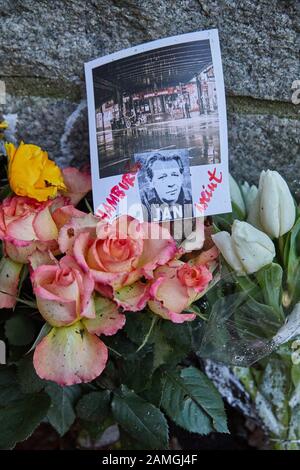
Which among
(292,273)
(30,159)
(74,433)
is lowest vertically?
(74,433)

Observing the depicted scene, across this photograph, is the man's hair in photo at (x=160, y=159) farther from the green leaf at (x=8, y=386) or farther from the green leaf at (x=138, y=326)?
the green leaf at (x=8, y=386)

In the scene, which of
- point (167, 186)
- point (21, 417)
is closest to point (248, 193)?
point (167, 186)

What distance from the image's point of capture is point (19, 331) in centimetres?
79

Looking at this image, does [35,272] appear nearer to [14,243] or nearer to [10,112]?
[14,243]

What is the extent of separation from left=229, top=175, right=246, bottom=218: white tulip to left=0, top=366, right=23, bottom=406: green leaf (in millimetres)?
403

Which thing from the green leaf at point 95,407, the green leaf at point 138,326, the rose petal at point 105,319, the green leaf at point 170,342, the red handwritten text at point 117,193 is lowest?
the green leaf at point 95,407

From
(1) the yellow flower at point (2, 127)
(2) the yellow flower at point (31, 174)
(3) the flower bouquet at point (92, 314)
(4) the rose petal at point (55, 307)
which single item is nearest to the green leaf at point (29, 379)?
(3) the flower bouquet at point (92, 314)

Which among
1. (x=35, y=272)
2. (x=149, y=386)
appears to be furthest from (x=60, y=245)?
(x=149, y=386)

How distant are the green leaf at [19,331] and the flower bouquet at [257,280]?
0.81 ft

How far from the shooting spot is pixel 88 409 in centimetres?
82

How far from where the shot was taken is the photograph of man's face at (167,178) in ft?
2.54

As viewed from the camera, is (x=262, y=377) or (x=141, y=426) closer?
(x=141, y=426)

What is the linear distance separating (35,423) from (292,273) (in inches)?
15.6

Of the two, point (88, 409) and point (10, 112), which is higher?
point (10, 112)
